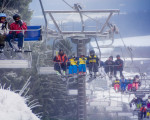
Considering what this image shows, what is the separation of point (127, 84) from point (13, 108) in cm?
1165

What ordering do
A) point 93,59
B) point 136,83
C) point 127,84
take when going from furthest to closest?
1. point 127,84
2. point 136,83
3. point 93,59

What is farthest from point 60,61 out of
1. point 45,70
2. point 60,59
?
point 45,70

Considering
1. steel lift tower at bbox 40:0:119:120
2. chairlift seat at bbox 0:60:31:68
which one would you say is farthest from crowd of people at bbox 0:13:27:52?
steel lift tower at bbox 40:0:119:120

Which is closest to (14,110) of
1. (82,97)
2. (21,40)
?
(21,40)

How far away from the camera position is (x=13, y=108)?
1815 mm

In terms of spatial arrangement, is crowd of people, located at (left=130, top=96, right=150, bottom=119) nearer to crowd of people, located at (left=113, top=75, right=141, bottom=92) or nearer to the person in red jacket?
crowd of people, located at (left=113, top=75, right=141, bottom=92)

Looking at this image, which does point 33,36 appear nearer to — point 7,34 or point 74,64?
point 7,34

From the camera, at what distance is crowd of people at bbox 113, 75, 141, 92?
1238 cm

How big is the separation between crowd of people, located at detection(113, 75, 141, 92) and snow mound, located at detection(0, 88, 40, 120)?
11.0 m

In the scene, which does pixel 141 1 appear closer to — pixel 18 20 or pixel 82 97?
pixel 82 97

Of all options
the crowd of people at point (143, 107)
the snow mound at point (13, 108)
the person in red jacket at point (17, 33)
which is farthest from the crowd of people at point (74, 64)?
the snow mound at point (13, 108)

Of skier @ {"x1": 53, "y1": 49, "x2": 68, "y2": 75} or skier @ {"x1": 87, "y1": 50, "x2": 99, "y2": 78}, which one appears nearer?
skier @ {"x1": 53, "y1": 49, "x2": 68, "y2": 75}

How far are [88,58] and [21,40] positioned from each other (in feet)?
14.9

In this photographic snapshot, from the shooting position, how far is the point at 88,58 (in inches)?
385
